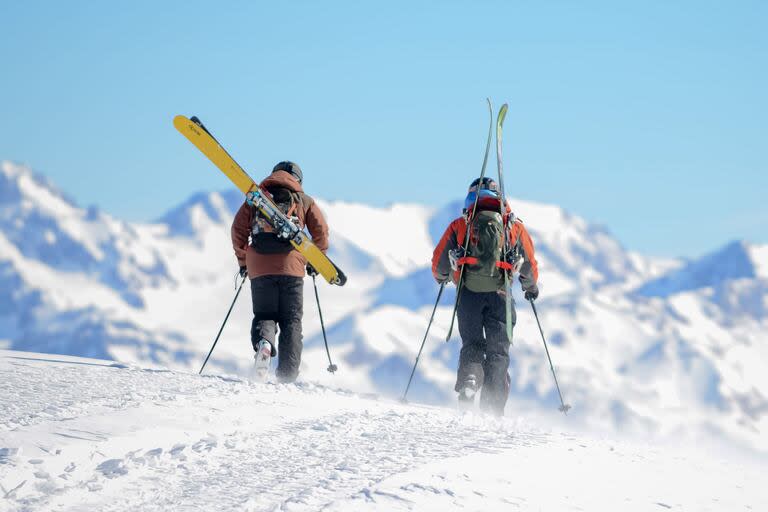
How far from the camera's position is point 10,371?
400 inches

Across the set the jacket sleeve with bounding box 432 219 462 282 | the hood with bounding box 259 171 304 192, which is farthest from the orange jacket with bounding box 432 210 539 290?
the hood with bounding box 259 171 304 192

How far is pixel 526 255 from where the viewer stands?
11430mm

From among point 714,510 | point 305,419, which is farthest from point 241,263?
point 714,510

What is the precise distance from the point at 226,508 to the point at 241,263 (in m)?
6.43

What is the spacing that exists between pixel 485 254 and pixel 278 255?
95.5 inches

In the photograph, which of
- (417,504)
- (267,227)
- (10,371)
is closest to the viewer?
(417,504)

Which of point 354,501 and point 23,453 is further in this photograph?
point 23,453

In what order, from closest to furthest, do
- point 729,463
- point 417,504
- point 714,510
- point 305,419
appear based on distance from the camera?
1. point 417,504
2. point 714,510
3. point 305,419
4. point 729,463

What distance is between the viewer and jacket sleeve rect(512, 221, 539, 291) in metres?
11.4

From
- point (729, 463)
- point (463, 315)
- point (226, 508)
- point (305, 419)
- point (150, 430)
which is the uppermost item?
point (463, 315)

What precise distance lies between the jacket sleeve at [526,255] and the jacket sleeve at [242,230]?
10.5 feet

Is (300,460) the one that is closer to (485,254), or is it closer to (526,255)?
(485,254)

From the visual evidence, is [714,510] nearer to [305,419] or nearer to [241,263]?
[305,419]

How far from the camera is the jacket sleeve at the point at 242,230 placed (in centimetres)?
1160
